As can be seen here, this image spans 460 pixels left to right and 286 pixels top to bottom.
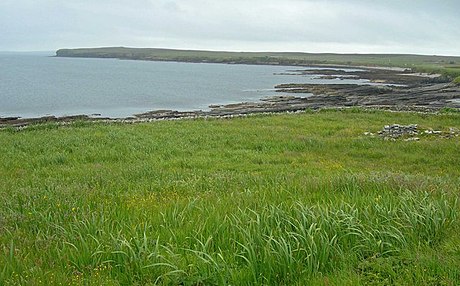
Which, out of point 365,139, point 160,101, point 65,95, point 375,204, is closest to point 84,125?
point 365,139

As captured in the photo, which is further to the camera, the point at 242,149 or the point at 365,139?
the point at 365,139

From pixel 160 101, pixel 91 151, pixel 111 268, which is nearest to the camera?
pixel 111 268

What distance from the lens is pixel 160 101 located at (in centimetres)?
6569

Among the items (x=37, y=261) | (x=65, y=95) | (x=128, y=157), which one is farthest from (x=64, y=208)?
(x=65, y=95)

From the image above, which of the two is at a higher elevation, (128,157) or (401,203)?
(401,203)

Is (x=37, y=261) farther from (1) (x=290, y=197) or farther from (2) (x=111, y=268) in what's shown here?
(1) (x=290, y=197)

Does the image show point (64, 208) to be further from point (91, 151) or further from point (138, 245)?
point (91, 151)

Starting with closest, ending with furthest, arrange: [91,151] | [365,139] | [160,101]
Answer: [91,151]
[365,139]
[160,101]

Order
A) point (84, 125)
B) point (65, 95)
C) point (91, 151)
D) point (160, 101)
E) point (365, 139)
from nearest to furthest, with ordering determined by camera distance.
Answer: point (91, 151), point (365, 139), point (84, 125), point (160, 101), point (65, 95)

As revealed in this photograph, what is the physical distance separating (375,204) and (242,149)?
499 inches

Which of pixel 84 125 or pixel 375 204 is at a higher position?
pixel 375 204

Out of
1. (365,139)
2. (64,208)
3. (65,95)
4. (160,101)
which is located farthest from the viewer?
(65,95)

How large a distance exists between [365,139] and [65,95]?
6037 centimetres

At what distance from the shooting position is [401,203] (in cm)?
643
